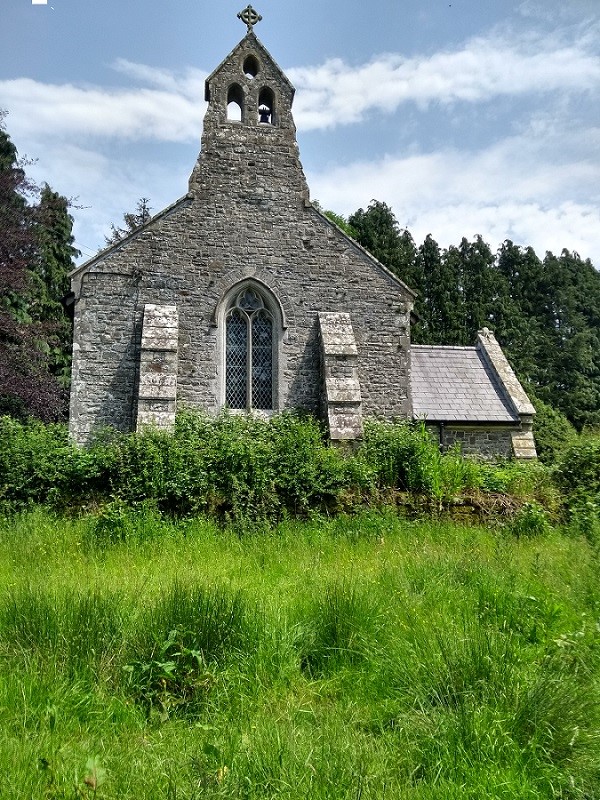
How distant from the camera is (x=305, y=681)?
3.85 metres

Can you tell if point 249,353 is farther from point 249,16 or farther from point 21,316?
point 21,316

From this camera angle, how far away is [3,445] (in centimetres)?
930

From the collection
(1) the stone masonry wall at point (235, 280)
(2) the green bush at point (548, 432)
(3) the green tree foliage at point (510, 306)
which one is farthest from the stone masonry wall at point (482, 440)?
(3) the green tree foliage at point (510, 306)

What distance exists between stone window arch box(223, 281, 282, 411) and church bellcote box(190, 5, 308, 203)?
2.27 meters

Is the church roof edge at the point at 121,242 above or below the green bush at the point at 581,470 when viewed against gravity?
above

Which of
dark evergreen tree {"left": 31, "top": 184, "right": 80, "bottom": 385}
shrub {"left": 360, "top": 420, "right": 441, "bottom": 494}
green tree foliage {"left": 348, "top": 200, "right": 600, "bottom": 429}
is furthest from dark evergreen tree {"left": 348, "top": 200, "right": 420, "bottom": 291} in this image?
shrub {"left": 360, "top": 420, "right": 441, "bottom": 494}

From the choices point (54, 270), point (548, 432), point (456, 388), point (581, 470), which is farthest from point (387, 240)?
point (581, 470)

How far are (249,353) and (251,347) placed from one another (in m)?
0.16

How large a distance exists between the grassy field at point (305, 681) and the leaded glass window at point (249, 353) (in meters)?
7.43

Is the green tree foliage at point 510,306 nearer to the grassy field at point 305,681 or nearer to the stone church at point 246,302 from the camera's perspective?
the stone church at point 246,302

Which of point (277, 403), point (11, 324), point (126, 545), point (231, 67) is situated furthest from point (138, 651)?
point (11, 324)

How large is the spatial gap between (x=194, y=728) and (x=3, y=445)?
735 centimetres

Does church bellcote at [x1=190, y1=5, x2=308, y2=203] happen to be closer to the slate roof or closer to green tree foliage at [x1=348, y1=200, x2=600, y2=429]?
the slate roof

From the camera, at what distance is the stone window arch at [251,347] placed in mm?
13203
